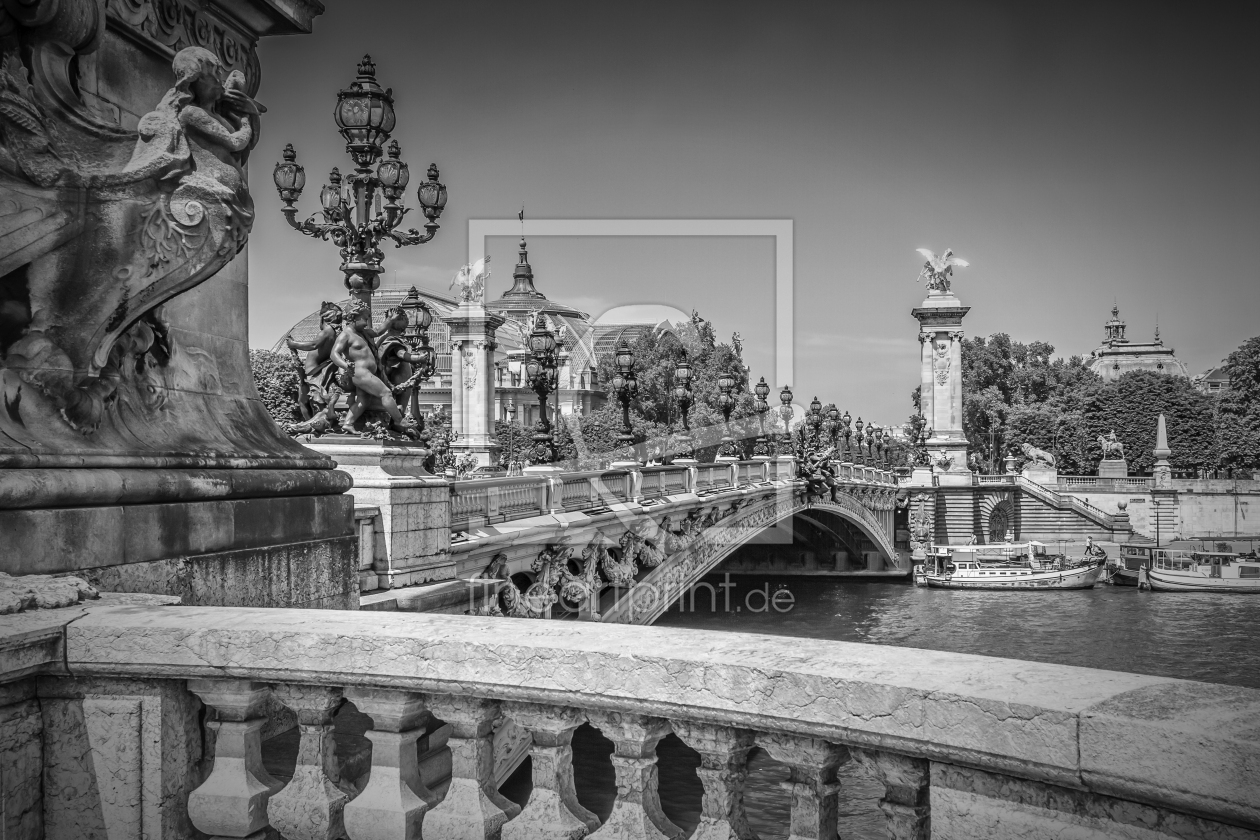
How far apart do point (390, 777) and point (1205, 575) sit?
4807 centimetres

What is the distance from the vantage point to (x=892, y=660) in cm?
272

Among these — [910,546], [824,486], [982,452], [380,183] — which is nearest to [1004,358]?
[982,452]

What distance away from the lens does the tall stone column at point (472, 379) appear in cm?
5084

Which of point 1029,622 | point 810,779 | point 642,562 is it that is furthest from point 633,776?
point 1029,622

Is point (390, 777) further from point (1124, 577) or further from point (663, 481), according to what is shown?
point (1124, 577)

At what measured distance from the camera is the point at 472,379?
168ft

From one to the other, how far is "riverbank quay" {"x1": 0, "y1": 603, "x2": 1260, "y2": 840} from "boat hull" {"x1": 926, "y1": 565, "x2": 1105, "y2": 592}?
149 ft

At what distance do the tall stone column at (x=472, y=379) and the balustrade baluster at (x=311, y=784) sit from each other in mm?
47603

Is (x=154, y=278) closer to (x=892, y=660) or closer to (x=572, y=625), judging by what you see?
(x=572, y=625)

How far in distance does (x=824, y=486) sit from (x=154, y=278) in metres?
36.0

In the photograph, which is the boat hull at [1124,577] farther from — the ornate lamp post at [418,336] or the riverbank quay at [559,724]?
the riverbank quay at [559,724]

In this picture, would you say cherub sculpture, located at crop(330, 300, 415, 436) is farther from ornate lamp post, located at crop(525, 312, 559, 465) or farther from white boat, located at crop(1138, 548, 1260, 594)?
white boat, located at crop(1138, 548, 1260, 594)

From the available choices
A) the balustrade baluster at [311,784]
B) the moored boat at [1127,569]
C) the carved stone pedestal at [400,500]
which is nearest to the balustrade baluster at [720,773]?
the balustrade baluster at [311,784]

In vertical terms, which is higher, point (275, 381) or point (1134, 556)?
point (275, 381)
